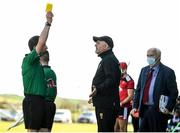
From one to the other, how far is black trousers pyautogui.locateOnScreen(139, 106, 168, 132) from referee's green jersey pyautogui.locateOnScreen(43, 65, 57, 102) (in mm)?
1750

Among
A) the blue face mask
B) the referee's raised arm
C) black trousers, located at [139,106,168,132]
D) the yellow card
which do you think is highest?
the yellow card

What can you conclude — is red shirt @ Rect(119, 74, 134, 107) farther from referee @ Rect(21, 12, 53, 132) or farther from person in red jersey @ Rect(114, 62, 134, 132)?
referee @ Rect(21, 12, 53, 132)

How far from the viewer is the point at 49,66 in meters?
11.6

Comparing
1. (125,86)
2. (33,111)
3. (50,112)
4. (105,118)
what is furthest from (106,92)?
(125,86)

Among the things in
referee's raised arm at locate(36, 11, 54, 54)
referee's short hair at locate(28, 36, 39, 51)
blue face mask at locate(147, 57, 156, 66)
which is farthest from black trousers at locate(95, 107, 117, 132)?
referee's raised arm at locate(36, 11, 54, 54)

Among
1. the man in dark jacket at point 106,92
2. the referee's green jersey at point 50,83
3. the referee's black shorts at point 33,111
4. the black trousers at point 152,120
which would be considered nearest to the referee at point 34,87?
the referee's black shorts at point 33,111

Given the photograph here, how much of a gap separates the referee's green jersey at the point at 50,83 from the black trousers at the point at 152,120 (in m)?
1.75

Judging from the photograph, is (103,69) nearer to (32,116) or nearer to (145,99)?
(145,99)

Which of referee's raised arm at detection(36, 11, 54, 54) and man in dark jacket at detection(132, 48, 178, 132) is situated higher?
referee's raised arm at detection(36, 11, 54, 54)

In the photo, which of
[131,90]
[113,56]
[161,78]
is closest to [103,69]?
[113,56]

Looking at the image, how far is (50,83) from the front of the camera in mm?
11570

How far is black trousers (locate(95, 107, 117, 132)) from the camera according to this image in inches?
429

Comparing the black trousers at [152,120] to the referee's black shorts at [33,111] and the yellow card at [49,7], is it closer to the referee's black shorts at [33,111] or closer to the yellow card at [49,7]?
→ the referee's black shorts at [33,111]

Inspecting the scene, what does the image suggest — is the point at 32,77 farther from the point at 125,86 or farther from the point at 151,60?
the point at 125,86
